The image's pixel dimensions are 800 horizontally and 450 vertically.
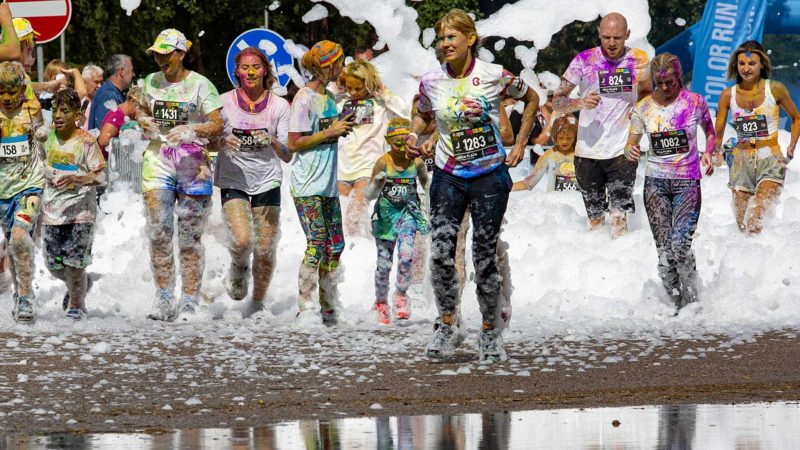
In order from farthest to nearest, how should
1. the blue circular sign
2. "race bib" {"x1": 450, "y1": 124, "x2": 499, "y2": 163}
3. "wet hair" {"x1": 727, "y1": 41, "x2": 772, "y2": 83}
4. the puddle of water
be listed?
the blue circular sign → "wet hair" {"x1": 727, "y1": 41, "x2": 772, "y2": 83} → "race bib" {"x1": 450, "y1": 124, "x2": 499, "y2": 163} → the puddle of water

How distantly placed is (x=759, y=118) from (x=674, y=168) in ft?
7.60

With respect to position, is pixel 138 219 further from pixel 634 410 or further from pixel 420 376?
pixel 634 410

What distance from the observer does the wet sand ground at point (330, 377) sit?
27.0 ft

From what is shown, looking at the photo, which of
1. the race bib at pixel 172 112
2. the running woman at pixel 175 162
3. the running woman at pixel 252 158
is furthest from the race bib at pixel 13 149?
the running woman at pixel 252 158

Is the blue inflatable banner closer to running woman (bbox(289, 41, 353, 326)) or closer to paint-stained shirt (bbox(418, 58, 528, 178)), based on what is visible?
running woman (bbox(289, 41, 353, 326))

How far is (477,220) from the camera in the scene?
1009 cm

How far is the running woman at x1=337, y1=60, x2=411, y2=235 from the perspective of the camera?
1345 cm

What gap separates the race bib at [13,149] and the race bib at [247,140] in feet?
4.63

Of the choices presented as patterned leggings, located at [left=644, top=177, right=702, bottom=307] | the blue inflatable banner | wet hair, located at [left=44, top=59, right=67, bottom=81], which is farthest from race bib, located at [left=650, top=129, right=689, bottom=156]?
the blue inflatable banner

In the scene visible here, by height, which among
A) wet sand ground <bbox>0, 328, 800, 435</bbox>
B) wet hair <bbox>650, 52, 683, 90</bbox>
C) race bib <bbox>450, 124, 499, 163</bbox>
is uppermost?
wet hair <bbox>650, 52, 683, 90</bbox>

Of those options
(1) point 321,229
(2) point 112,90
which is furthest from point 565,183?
(1) point 321,229

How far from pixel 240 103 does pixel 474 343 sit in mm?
2728

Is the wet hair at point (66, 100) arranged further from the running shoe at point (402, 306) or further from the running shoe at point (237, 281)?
the running shoe at point (402, 306)

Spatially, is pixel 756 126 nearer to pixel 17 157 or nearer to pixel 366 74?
pixel 366 74
